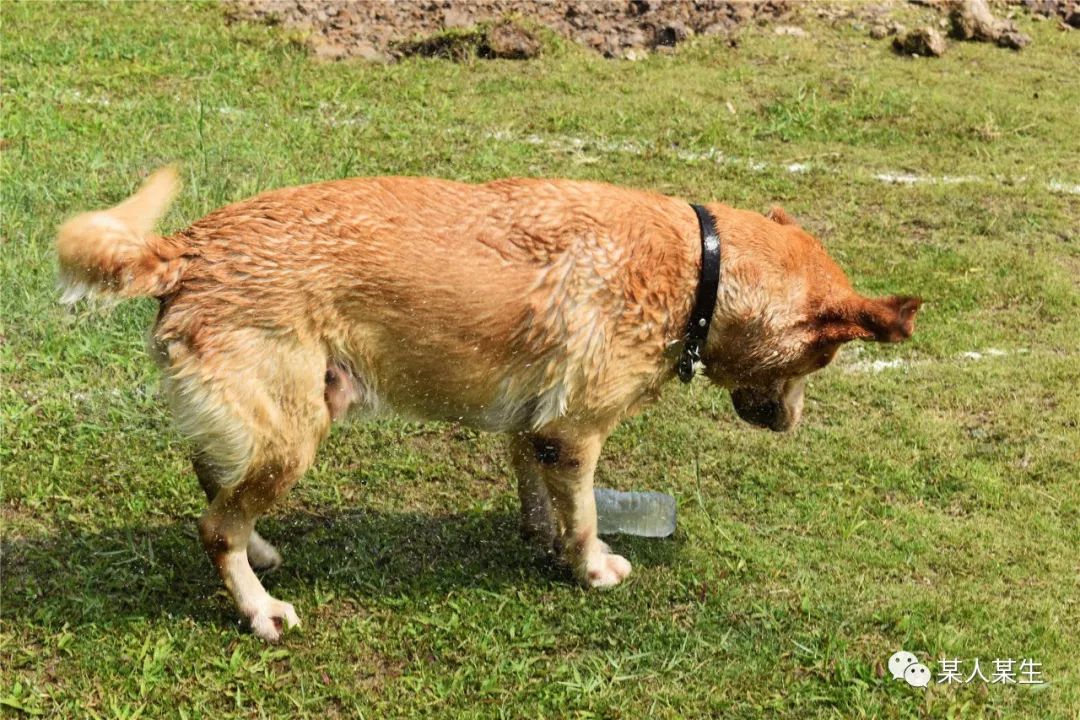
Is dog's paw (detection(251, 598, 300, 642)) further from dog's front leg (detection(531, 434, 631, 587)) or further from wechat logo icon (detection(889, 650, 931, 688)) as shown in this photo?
wechat logo icon (detection(889, 650, 931, 688))

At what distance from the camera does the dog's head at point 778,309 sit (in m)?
4.94

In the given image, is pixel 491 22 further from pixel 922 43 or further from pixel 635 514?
pixel 635 514

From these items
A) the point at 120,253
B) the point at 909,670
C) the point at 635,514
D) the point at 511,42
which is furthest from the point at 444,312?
the point at 511,42

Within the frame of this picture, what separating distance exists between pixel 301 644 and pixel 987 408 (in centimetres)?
403

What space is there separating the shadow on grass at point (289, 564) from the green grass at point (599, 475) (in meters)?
0.02

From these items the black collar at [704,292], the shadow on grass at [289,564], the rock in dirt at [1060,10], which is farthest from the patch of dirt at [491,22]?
the black collar at [704,292]

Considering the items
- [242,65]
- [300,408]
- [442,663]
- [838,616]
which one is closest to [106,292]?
[300,408]

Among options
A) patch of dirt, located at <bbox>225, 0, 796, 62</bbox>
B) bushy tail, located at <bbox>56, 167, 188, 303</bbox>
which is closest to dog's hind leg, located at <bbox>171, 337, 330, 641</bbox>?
bushy tail, located at <bbox>56, 167, 188, 303</bbox>

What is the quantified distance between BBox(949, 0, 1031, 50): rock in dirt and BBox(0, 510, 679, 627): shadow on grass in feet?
25.9

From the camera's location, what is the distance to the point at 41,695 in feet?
15.9

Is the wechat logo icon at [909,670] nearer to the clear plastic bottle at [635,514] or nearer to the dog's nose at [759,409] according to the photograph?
the dog's nose at [759,409]

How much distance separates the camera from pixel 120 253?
4426mm

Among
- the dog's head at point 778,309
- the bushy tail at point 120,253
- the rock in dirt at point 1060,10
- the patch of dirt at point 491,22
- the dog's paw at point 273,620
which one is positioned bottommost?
the dog's paw at point 273,620

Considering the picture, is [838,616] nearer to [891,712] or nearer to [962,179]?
[891,712]
